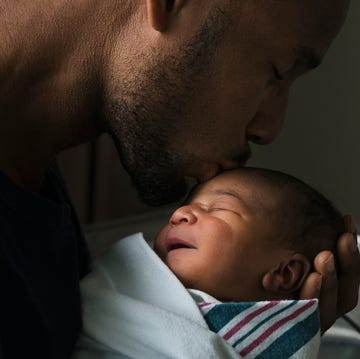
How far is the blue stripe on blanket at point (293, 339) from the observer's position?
39.0 inches

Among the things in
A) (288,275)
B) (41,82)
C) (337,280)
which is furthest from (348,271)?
(41,82)

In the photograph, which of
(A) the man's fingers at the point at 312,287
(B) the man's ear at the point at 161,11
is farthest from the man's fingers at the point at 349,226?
(B) the man's ear at the point at 161,11

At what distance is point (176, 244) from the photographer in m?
1.06

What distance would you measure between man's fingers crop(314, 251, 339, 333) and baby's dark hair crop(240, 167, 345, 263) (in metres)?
0.02

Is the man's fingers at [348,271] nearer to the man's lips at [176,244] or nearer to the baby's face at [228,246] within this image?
the baby's face at [228,246]

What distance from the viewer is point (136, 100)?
1.11 meters

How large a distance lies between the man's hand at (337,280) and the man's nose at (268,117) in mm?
166

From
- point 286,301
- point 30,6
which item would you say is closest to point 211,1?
point 30,6

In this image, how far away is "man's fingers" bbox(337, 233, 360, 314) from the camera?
3.54ft

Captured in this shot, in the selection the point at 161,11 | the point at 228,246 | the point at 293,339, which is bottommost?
the point at 293,339

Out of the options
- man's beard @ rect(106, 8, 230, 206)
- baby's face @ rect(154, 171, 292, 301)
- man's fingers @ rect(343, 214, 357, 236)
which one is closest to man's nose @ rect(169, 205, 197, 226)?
baby's face @ rect(154, 171, 292, 301)

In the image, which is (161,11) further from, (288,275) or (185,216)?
Answer: (288,275)

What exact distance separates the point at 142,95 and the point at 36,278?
31 centimetres

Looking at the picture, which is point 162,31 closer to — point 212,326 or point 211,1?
point 211,1
